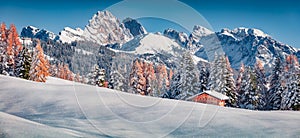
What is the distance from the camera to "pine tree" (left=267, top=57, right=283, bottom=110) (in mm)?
50028

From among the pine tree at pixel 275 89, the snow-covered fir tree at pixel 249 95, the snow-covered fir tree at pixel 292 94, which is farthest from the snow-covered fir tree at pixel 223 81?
the snow-covered fir tree at pixel 292 94

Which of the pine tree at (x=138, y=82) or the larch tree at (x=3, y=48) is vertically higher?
the larch tree at (x=3, y=48)

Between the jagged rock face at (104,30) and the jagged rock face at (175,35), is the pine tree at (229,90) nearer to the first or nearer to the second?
the jagged rock face at (175,35)

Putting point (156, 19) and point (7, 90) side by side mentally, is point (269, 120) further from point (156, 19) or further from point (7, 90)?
point (7, 90)

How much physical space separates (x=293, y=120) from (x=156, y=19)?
7476 mm

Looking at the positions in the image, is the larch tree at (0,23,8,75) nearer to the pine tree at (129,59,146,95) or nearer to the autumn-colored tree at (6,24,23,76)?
the autumn-colored tree at (6,24,23,76)

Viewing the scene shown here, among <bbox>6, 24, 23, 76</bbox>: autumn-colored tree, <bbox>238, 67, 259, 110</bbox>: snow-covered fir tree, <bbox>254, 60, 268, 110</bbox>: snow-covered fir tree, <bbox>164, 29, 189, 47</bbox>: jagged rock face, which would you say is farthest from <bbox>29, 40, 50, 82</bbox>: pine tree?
<bbox>164, 29, 189, 47</bbox>: jagged rock face

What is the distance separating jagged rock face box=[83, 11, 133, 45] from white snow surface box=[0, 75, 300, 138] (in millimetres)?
3048

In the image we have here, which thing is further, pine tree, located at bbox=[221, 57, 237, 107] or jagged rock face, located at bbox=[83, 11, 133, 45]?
pine tree, located at bbox=[221, 57, 237, 107]

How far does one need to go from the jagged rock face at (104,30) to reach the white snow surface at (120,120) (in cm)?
305

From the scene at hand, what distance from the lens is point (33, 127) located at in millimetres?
9297

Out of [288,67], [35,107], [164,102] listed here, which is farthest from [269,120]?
[288,67]

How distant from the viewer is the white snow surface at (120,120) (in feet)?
32.7

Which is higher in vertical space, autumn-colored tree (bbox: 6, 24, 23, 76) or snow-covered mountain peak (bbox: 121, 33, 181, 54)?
autumn-colored tree (bbox: 6, 24, 23, 76)
